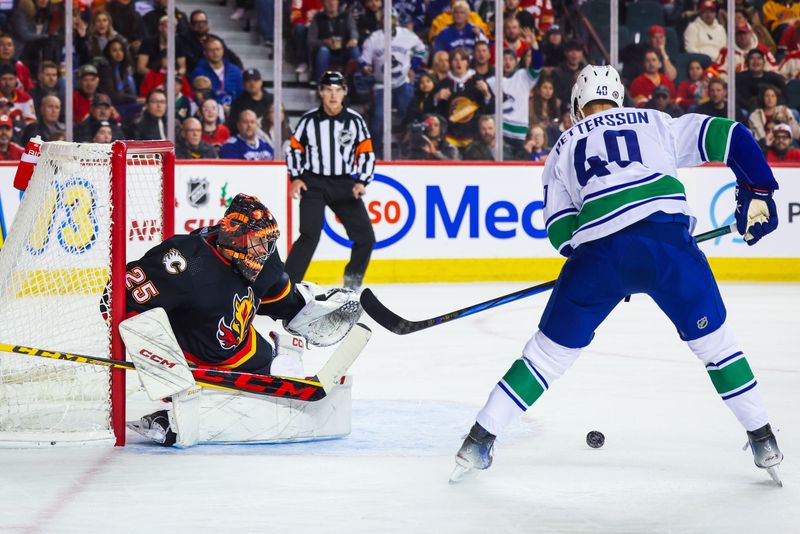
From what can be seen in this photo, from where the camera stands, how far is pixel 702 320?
2975 mm

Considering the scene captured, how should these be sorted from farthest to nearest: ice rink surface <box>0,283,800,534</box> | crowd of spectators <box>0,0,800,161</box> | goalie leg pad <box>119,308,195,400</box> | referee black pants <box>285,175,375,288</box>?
crowd of spectators <box>0,0,800,161</box>, referee black pants <box>285,175,375,288</box>, goalie leg pad <box>119,308,195,400</box>, ice rink surface <box>0,283,800,534</box>

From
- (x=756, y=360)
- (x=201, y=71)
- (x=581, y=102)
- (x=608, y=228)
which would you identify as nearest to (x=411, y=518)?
(x=608, y=228)

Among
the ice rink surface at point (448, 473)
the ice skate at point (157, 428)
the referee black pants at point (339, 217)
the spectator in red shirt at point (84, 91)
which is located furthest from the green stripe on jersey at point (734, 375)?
the spectator in red shirt at point (84, 91)

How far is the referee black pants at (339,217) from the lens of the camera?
6957 mm

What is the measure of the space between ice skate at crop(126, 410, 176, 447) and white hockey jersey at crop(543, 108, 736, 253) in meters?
1.12

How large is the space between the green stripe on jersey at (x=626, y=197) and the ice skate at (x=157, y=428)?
1212 millimetres

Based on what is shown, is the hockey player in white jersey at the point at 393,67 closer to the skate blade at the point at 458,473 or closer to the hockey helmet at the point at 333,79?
the hockey helmet at the point at 333,79

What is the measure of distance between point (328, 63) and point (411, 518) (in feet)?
20.2

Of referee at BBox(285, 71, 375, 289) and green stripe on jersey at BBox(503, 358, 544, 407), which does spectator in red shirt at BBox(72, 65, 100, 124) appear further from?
green stripe on jersey at BBox(503, 358, 544, 407)

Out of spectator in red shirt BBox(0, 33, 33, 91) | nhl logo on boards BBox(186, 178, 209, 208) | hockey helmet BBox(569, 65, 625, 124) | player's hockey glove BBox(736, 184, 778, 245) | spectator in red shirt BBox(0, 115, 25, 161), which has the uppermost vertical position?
spectator in red shirt BBox(0, 33, 33, 91)

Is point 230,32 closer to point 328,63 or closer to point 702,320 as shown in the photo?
point 328,63

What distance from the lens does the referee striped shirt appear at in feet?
23.2

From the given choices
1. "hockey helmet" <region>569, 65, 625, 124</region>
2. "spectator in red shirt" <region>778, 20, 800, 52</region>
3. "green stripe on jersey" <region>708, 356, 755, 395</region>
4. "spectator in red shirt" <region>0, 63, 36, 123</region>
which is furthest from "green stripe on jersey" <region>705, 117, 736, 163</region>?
"spectator in red shirt" <region>778, 20, 800, 52</region>

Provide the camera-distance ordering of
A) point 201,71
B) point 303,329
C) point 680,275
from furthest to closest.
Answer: point 201,71 → point 303,329 → point 680,275
